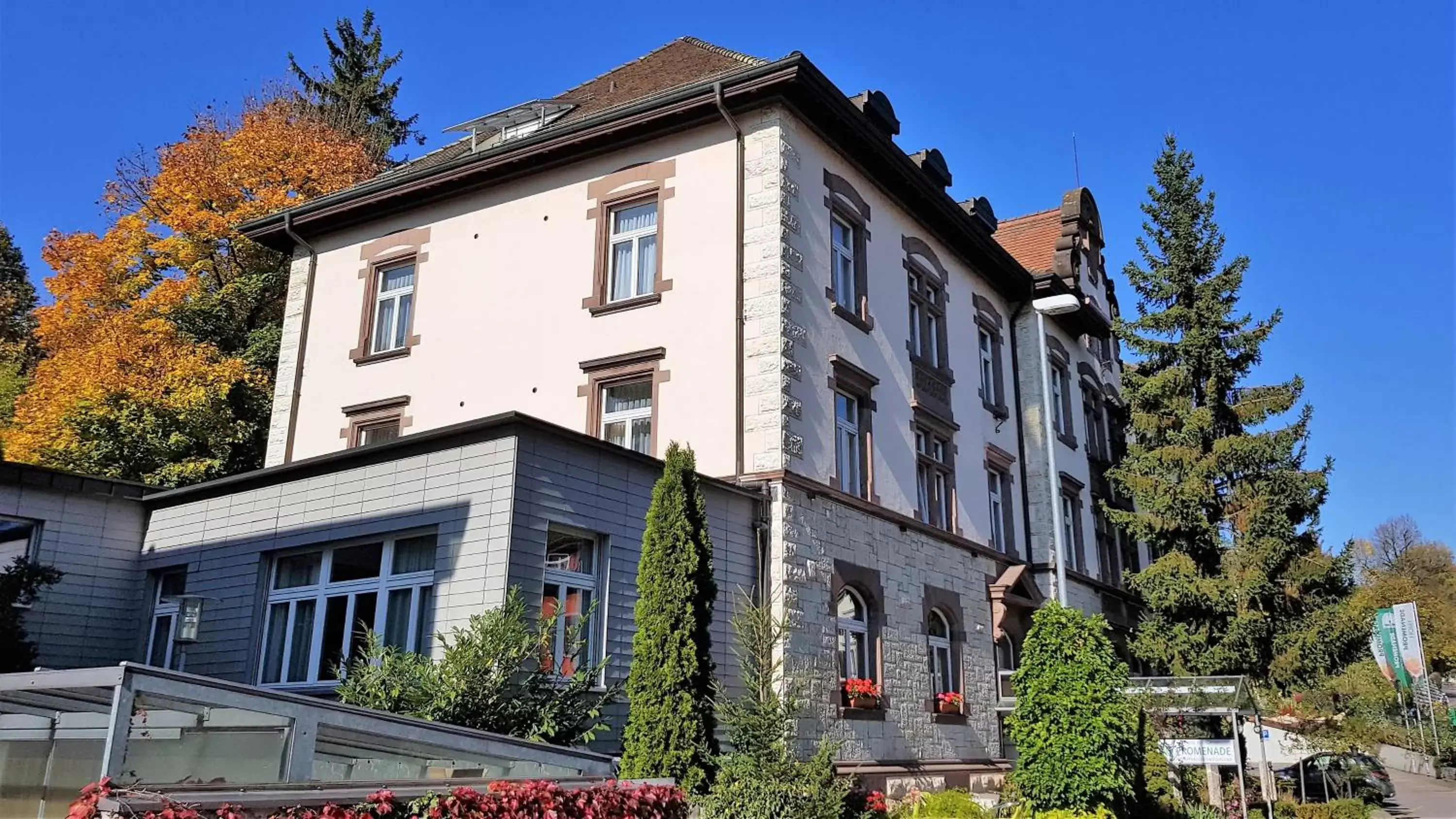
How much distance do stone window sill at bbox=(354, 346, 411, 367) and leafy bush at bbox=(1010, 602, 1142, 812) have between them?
12.2 meters

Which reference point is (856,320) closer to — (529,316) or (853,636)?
(853,636)

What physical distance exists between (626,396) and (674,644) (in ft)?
21.8

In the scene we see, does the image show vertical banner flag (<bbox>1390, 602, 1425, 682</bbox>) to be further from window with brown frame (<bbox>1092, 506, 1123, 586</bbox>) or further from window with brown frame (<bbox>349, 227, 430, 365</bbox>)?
window with brown frame (<bbox>349, 227, 430, 365</bbox>)

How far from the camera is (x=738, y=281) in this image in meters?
17.2

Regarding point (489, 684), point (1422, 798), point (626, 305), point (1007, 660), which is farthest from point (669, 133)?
point (1422, 798)

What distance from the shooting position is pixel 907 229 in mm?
21797

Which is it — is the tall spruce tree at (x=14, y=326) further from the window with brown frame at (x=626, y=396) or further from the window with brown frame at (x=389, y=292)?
the window with brown frame at (x=626, y=396)

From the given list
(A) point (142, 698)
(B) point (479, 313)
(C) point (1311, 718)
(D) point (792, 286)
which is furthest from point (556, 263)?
(C) point (1311, 718)

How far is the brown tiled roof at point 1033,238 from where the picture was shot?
30.1 m

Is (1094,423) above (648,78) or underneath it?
underneath

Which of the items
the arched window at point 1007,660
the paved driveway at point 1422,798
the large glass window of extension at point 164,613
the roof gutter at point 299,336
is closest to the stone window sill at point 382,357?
the roof gutter at point 299,336

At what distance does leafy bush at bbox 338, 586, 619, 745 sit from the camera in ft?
35.9

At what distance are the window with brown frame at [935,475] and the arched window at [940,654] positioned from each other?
1754 mm

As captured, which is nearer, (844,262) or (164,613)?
(164,613)
